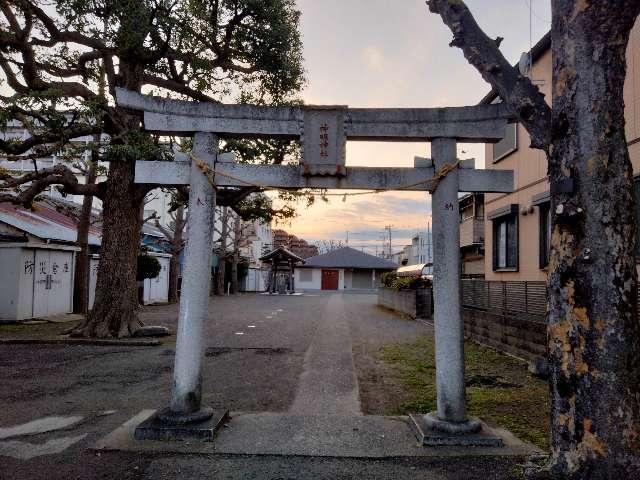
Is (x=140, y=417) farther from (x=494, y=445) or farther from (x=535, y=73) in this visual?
(x=535, y=73)

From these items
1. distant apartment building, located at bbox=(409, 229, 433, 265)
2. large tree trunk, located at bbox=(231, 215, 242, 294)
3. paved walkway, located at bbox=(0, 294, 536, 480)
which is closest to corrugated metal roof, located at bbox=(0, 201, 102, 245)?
paved walkway, located at bbox=(0, 294, 536, 480)

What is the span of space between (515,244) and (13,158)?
44.2 ft

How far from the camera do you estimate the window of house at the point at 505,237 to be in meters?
13.5

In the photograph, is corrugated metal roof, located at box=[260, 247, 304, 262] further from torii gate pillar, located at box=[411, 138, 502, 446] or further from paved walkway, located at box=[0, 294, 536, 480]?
torii gate pillar, located at box=[411, 138, 502, 446]

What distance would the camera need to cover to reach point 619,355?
346cm

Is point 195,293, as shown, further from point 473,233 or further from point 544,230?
point 473,233

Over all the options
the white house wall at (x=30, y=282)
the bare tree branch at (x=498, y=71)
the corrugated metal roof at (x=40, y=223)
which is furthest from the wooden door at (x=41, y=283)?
the bare tree branch at (x=498, y=71)

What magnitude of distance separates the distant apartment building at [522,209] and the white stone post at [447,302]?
6.58 metres

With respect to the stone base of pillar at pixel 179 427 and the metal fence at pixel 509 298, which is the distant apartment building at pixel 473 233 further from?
the stone base of pillar at pixel 179 427

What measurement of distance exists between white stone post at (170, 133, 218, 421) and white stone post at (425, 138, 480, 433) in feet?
8.82

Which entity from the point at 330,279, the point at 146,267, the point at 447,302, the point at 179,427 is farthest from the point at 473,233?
the point at 330,279

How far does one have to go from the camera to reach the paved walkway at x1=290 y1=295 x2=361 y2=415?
671 cm

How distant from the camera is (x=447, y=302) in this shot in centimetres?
552

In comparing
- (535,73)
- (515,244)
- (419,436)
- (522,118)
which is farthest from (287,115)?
(515,244)
